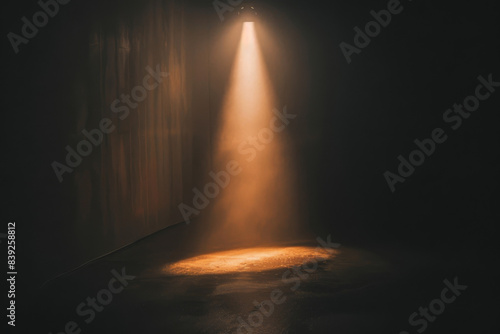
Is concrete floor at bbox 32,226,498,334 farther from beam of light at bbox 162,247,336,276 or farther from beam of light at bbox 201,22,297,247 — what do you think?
beam of light at bbox 201,22,297,247

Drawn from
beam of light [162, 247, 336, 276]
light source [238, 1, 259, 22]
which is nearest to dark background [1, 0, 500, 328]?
light source [238, 1, 259, 22]

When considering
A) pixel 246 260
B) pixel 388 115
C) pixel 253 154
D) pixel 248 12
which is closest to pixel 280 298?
pixel 246 260

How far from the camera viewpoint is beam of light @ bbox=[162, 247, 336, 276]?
21.4 feet

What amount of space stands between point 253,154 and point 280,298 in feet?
17.8

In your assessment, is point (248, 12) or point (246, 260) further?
point (248, 12)

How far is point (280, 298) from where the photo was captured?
16.4 feet

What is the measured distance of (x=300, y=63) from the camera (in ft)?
33.5

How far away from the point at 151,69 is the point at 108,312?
397 centimetres

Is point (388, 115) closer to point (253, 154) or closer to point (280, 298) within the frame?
point (253, 154)

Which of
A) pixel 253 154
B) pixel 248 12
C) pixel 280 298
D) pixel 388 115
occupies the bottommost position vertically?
pixel 280 298

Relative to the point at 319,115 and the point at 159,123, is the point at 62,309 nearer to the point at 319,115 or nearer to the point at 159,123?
the point at 159,123

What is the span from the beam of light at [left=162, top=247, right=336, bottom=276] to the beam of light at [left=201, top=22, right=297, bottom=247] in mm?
1580

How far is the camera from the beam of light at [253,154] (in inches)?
392

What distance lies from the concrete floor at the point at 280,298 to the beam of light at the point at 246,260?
25 cm
